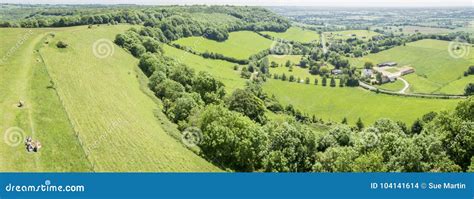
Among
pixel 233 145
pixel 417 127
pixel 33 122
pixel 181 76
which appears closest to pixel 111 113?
pixel 33 122

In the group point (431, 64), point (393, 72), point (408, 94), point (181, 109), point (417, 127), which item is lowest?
point (393, 72)

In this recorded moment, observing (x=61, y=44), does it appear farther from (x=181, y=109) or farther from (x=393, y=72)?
(x=393, y=72)

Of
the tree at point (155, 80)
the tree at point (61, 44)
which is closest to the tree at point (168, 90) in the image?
the tree at point (155, 80)

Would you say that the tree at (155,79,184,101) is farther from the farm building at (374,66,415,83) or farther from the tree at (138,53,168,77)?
the farm building at (374,66,415,83)

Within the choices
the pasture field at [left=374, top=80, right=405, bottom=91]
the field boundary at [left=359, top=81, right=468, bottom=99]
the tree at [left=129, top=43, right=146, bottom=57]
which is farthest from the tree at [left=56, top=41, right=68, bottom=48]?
the pasture field at [left=374, top=80, right=405, bottom=91]

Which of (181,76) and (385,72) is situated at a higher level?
(181,76)

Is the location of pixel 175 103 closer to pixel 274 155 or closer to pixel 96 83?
pixel 96 83
